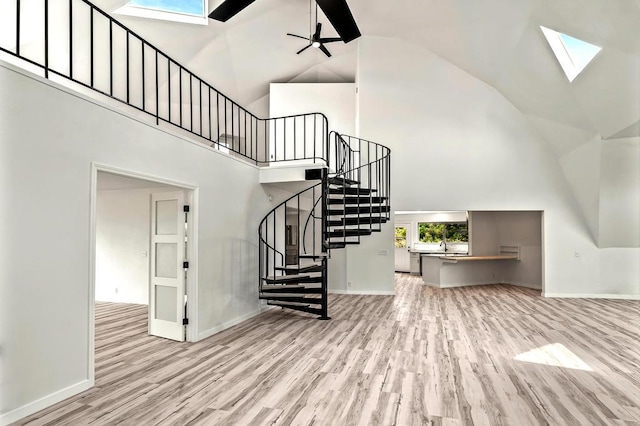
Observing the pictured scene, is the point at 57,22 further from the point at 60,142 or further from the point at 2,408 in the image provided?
the point at 2,408

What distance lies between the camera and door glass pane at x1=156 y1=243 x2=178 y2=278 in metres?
5.20

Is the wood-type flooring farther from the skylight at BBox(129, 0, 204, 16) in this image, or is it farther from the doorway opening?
the skylight at BBox(129, 0, 204, 16)

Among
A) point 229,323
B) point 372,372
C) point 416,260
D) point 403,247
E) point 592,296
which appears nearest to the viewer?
point 372,372

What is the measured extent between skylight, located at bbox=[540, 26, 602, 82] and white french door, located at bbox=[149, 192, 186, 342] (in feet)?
20.4

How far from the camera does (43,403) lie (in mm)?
2967

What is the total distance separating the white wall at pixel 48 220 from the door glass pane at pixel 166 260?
53.8 inches

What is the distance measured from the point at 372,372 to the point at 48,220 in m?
3.28

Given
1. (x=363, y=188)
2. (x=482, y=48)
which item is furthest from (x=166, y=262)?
(x=482, y=48)

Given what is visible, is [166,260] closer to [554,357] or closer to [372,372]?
[372,372]

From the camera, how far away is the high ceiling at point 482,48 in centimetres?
513

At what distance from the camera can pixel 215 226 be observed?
5.51m

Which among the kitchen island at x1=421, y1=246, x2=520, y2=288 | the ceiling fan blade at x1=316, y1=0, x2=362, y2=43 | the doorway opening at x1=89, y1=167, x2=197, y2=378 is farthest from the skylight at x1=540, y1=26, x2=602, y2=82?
the doorway opening at x1=89, y1=167, x2=197, y2=378

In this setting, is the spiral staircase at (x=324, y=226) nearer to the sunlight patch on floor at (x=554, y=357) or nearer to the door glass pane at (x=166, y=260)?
the door glass pane at (x=166, y=260)

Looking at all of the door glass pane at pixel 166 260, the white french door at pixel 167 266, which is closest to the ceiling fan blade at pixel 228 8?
the white french door at pixel 167 266
